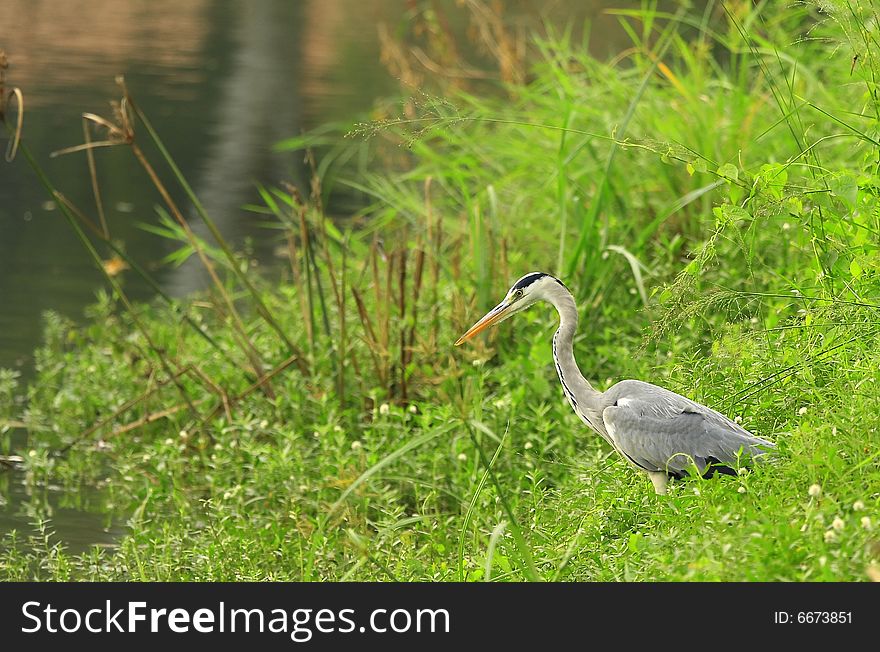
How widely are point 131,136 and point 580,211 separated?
2.20 metres

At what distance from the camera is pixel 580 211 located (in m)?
5.90

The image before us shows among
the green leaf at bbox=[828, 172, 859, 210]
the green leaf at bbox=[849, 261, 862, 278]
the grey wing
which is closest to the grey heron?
the grey wing

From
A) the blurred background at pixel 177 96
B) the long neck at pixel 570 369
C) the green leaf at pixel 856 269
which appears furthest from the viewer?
the blurred background at pixel 177 96

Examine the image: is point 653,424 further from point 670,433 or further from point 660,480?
point 660,480

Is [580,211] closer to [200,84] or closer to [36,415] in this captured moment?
[36,415]

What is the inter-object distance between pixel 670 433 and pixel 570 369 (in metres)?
0.43

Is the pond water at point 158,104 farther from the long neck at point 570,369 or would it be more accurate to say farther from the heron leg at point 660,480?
the heron leg at point 660,480

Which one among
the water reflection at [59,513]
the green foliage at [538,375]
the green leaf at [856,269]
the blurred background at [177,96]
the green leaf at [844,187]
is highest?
the green leaf at [844,187]

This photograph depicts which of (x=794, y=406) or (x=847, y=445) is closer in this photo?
(x=847, y=445)

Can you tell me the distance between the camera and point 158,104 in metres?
12.0

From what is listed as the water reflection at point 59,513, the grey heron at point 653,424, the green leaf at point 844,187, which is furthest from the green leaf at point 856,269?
the water reflection at point 59,513

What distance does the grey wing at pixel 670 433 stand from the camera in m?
3.45

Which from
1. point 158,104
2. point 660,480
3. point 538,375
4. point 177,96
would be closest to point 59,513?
point 538,375
